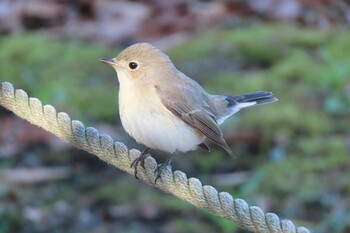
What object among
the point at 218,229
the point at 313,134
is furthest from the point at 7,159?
the point at 313,134

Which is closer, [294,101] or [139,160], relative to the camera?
[139,160]

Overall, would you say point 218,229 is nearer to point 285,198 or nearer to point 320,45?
point 285,198

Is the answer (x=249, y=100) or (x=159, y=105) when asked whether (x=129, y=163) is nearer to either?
(x=159, y=105)

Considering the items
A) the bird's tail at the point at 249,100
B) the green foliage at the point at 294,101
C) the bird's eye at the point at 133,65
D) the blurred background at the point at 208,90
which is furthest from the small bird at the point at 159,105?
the green foliage at the point at 294,101

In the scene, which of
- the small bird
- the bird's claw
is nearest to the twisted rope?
the bird's claw

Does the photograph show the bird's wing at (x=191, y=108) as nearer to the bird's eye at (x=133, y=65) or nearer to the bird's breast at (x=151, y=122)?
the bird's breast at (x=151, y=122)

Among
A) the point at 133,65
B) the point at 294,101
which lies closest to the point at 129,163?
the point at 133,65
